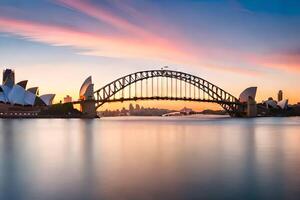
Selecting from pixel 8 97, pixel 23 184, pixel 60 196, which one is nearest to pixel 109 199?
pixel 60 196

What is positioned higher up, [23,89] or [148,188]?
[23,89]

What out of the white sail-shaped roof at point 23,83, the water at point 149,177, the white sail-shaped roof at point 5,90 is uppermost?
the white sail-shaped roof at point 23,83

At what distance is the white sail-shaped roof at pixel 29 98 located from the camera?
149000 mm

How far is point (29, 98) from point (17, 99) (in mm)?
4562

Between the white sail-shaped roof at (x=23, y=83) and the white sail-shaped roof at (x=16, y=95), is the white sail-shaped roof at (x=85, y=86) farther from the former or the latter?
the white sail-shaped roof at (x=16, y=95)

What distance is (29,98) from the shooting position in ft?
491

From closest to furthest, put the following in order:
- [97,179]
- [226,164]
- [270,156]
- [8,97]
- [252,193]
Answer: [252,193] < [97,179] < [226,164] < [270,156] < [8,97]

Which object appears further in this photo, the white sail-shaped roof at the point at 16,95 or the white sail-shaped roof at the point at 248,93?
the white sail-shaped roof at the point at 248,93

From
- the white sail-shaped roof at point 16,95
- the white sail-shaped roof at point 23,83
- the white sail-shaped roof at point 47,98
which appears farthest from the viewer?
the white sail-shaped roof at point 47,98

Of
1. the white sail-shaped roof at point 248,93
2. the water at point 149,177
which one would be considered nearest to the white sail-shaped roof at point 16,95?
the white sail-shaped roof at point 248,93

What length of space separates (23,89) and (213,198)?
143024mm

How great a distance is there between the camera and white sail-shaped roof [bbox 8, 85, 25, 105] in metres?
146

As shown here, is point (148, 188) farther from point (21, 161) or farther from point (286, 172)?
point (21, 161)

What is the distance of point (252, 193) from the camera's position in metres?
15.3
